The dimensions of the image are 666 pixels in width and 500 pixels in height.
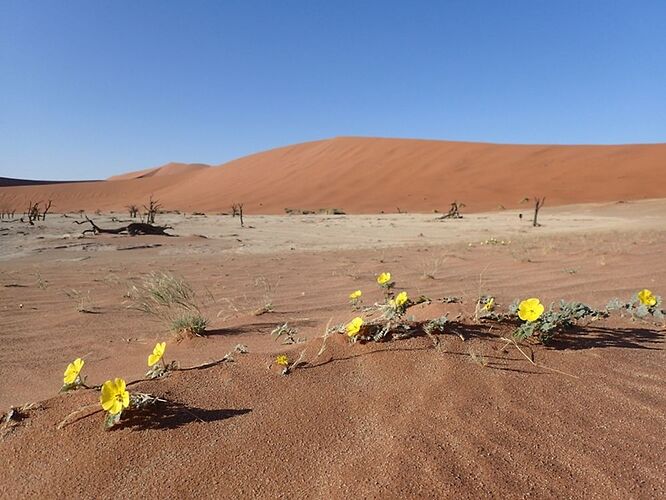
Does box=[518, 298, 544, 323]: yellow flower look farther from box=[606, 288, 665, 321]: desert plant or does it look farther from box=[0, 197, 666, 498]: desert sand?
box=[606, 288, 665, 321]: desert plant

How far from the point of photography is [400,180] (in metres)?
32.4

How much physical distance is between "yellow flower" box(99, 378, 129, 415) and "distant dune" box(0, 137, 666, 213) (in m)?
23.2

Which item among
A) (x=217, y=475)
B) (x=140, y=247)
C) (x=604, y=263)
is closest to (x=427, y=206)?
(x=140, y=247)

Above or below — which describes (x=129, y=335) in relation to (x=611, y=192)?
below

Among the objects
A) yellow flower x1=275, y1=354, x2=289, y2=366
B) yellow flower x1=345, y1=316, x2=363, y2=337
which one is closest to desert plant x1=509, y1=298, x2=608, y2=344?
yellow flower x1=345, y1=316, x2=363, y2=337

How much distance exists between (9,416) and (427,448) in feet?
3.72

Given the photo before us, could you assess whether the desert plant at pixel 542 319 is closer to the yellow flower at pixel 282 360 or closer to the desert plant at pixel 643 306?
the desert plant at pixel 643 306

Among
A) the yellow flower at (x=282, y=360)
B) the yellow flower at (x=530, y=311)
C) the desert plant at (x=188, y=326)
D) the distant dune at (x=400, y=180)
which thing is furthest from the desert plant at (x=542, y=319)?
the distant dune at (x=400, y=180)

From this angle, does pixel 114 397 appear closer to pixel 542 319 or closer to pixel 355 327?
pixel 355 327

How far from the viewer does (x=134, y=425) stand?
1.24 m

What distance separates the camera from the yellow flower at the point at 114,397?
1.21 meters

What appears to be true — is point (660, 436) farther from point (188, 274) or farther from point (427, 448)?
point (188, 274)

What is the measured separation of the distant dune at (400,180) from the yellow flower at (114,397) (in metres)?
23.2

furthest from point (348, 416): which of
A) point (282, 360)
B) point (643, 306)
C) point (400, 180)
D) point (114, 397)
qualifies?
point (400, 180)
